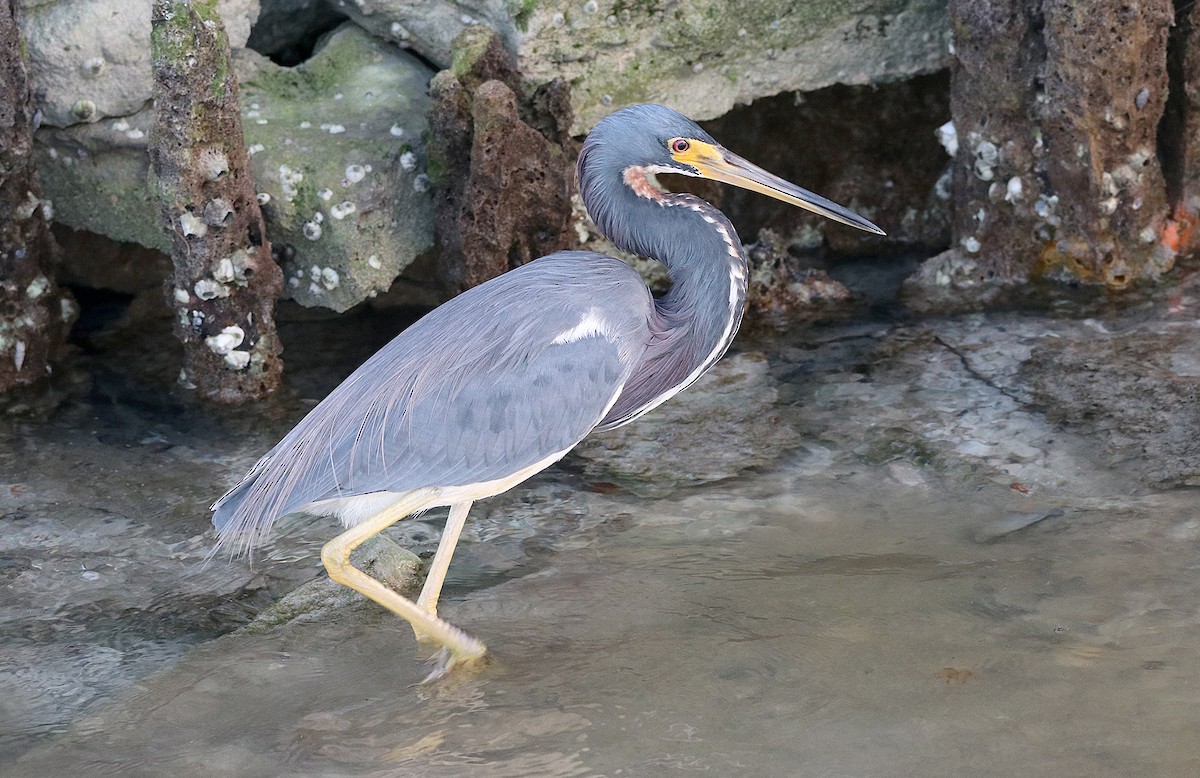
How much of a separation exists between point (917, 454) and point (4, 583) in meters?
2.93

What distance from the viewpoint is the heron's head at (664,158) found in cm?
383

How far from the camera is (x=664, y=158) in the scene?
3854mm

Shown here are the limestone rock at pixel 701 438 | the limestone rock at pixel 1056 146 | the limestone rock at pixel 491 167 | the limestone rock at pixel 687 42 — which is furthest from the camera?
the limestone rock at pixel 687 42

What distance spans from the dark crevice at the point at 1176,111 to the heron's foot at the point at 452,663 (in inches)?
153

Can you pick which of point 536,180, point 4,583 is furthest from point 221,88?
point 4,583

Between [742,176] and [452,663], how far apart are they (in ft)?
5.29

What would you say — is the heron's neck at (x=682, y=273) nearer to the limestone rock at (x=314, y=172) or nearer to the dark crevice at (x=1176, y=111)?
the limestone rock at (x=314, y=172)

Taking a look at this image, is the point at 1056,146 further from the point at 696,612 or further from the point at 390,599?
the point at 390,599

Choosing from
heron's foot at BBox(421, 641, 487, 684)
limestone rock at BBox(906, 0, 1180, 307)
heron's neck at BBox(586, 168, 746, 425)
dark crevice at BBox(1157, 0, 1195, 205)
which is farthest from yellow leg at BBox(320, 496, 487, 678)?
dark crevice at BBox(1157, 0, 1195, 205)

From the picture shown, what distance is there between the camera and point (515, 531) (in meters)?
4.28

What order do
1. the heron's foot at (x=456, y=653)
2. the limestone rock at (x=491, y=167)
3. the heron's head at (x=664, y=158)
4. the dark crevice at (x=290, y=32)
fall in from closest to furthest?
the heron's foot at (x=456, y=653), the heron's head at (x=664, y=158), the limestone rock at (x=491, y=167), the dark crevice at (x=290, y=32)

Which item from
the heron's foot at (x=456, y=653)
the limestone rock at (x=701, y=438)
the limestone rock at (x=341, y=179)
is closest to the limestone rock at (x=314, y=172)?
the limestone rock at (x=341, y=179)

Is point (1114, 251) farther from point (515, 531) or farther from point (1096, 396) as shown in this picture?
point (515, 531)

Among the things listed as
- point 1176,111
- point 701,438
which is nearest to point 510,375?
point 701,438
